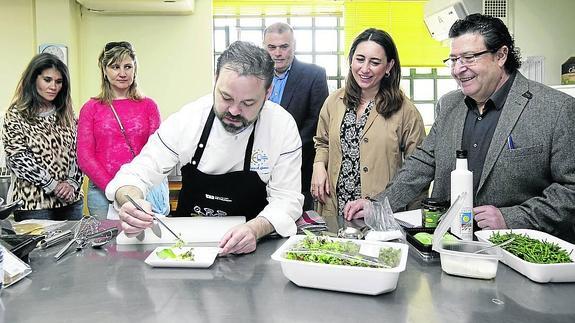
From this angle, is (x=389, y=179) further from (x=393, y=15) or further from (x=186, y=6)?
(x=393, y=15)

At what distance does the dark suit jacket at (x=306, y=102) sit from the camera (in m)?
2.61

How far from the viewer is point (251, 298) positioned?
1013 millimetres

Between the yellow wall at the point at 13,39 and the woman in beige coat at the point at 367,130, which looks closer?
the woman in beige coat at the point at 367,130

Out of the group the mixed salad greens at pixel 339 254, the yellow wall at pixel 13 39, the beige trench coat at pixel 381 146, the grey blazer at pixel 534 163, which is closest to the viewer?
the mixed salad greens at pixel 339 254

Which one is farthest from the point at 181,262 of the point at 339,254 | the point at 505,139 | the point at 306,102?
the point at 306,102

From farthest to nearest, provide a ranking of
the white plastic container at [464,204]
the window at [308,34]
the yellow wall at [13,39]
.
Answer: the window at [308,34], the yellow wall at [13,39], the white plastic container at [464,204]

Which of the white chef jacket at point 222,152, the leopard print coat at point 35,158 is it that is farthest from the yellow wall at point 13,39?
the white chef jacket at point 222,152

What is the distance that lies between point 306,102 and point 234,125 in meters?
1.05

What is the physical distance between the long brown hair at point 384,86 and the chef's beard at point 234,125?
75cm

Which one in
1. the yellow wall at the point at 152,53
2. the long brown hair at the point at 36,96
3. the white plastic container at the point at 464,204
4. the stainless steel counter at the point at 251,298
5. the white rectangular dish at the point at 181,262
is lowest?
the stainless steel counter at the point at 251,298

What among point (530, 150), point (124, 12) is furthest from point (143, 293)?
point (124, 12)

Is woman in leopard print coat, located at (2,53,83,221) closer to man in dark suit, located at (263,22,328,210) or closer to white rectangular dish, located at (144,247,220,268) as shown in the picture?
man in dark suit, located at (263,22,328,210)

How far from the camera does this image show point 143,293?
3.42ft

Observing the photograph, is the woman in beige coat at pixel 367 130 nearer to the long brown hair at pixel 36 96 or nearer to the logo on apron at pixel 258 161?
the logo on apron at pixel 258 161
